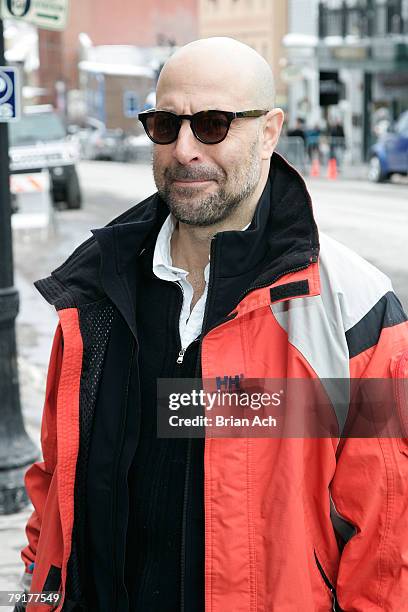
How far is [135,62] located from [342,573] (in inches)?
2473

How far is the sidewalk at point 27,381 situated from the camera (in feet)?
15.6

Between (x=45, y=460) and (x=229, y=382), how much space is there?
22.6 inches

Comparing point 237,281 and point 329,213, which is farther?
point 329,213

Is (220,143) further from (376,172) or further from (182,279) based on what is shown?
(376,172)

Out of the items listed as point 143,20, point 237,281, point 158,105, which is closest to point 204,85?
point 158,105

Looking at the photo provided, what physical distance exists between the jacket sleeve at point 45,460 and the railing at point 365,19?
38.9 meters

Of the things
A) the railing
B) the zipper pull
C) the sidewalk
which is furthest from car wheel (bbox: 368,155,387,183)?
the zipper pull

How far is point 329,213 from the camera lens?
1895 centimetres

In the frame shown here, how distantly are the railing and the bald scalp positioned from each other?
3890cm

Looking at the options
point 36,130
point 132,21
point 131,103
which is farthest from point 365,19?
point 132,21

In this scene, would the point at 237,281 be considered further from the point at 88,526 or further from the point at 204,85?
the point at 88,526

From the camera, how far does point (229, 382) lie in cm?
213

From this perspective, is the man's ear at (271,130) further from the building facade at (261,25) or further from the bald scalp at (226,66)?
the building facade at (261,25)

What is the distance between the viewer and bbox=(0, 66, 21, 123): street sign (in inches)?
201
